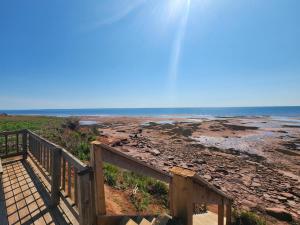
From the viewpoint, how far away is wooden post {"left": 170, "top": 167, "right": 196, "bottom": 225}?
6.47 feet

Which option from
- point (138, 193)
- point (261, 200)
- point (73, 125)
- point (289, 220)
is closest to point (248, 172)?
point (261, 200)

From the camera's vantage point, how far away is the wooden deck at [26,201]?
3469 mm

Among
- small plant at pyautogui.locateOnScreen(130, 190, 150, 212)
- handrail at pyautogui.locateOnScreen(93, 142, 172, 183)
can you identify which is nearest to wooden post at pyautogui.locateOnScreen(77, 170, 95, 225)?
handrail at pyautogui.locateOnScreen(93, 142, 172, 183)

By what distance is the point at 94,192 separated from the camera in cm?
255

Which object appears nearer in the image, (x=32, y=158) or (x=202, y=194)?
(x=202, y=194)

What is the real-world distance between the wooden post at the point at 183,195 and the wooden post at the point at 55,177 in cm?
274

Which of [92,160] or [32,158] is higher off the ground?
[92,160]

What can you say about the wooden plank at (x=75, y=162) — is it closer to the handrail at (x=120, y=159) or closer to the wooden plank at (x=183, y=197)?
the handrail at (x=120, y=159)

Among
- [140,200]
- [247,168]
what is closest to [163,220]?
[140,200]

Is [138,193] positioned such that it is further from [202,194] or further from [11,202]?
[202,194]

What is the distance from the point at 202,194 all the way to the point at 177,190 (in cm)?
42

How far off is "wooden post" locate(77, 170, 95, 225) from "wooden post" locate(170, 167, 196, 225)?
3.79 ft

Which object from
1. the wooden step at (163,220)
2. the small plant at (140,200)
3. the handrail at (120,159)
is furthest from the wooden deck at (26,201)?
the small plant at (140,200)

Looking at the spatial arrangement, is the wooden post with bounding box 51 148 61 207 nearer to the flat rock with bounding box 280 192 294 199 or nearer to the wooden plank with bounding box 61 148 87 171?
the wooden plank with bounding box 61 148 87 171
